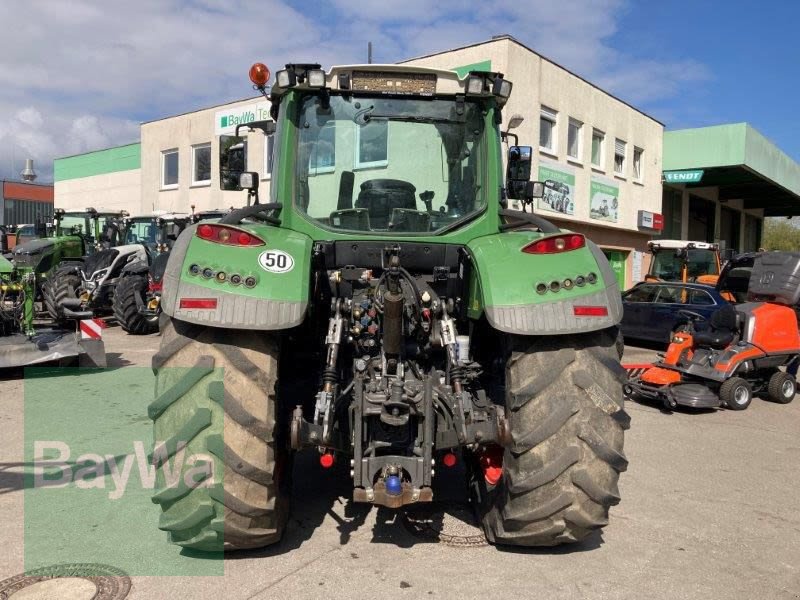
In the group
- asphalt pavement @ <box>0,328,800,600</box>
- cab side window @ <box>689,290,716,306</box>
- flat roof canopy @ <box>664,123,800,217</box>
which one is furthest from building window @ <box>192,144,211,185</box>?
asphalt pavement @ <box>0,328,800,600</box>

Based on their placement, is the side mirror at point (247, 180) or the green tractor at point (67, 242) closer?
the side mirror at point (247, 180)

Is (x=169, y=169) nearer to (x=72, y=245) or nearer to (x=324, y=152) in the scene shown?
(x=72, y=245)

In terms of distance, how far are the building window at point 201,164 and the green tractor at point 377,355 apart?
715 inches

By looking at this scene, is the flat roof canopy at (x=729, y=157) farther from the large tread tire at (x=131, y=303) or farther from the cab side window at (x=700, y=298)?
the large tread tire at (x=131, y=303)

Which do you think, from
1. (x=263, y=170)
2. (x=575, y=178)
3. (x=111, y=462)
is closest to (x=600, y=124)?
(x=575, y=178)

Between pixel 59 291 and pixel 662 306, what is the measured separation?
11289mm

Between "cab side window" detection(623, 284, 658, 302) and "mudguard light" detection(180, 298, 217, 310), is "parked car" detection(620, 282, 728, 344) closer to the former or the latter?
"cab side window" detection(623, 284, 658, 302)

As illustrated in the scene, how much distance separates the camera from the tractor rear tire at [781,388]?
8.66m

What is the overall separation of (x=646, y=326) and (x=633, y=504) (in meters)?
9.23

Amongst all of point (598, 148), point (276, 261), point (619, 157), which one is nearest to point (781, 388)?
point (276, 261)

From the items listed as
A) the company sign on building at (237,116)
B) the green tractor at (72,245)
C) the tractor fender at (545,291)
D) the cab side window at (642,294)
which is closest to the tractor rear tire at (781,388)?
the cab side window at (642,294)

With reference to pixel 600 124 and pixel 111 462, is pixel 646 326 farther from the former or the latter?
pixel 111 462

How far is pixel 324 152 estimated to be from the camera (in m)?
4.27

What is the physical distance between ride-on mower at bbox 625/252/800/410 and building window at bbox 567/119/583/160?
391 inches
